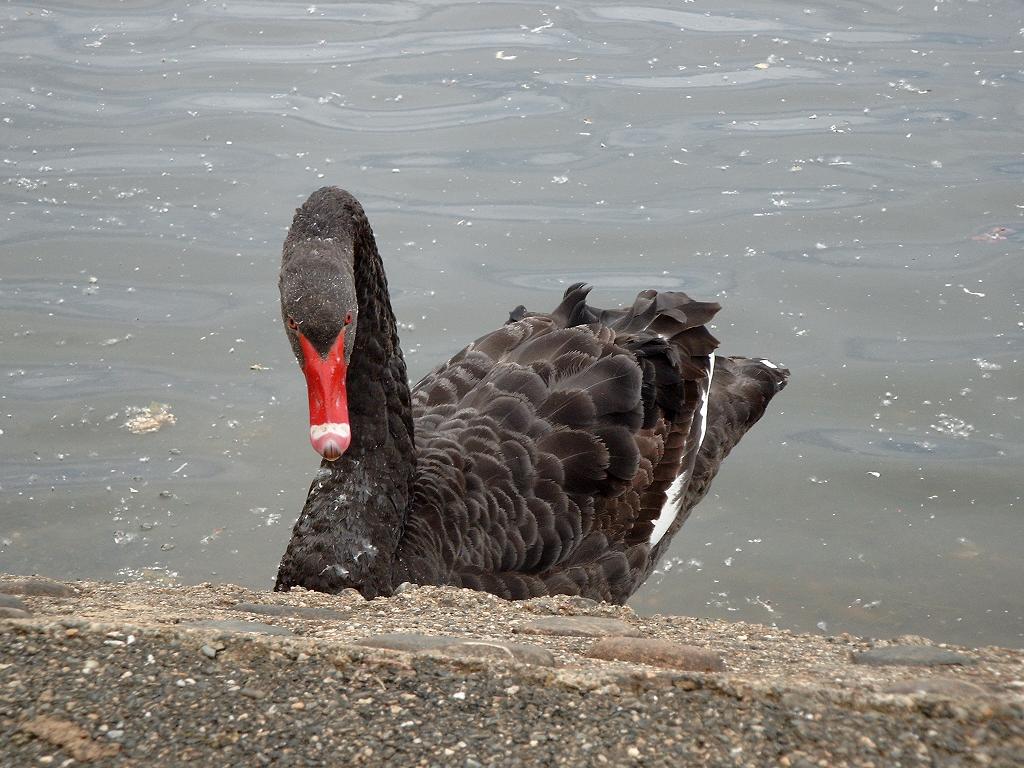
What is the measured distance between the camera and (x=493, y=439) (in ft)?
14.8

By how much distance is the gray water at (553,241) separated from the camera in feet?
17.9

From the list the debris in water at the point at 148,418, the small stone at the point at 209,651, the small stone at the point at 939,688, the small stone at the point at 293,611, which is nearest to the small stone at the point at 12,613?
the small stone at the point at 209,651

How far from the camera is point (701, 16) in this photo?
33.8 ft

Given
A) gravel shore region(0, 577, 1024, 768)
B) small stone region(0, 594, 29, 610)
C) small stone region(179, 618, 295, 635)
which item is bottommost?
small stone region(0, 594, 29, 610)

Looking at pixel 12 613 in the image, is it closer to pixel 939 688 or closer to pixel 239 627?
pixel 239 627

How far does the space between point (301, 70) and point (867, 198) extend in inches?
179

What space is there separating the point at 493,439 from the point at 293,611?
5.07ft

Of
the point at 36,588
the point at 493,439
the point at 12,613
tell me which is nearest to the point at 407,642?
the point at 12,613

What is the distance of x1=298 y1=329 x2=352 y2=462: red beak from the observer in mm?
3562

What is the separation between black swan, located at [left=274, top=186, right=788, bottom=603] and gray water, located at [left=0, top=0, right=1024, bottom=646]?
29.8 inches

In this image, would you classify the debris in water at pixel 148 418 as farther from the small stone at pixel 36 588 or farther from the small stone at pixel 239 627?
the small stone at pixel 239 627

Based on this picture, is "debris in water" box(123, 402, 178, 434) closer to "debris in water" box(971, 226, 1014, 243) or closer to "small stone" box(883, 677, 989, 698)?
"small stone" box(883, 677, 989, 698)

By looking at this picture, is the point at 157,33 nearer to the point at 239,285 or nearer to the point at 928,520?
the point at 239,285

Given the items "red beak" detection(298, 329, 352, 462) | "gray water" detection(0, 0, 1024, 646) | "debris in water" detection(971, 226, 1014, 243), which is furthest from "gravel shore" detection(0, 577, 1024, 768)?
"debris in water" detection(971, 226, 1014, 243)
